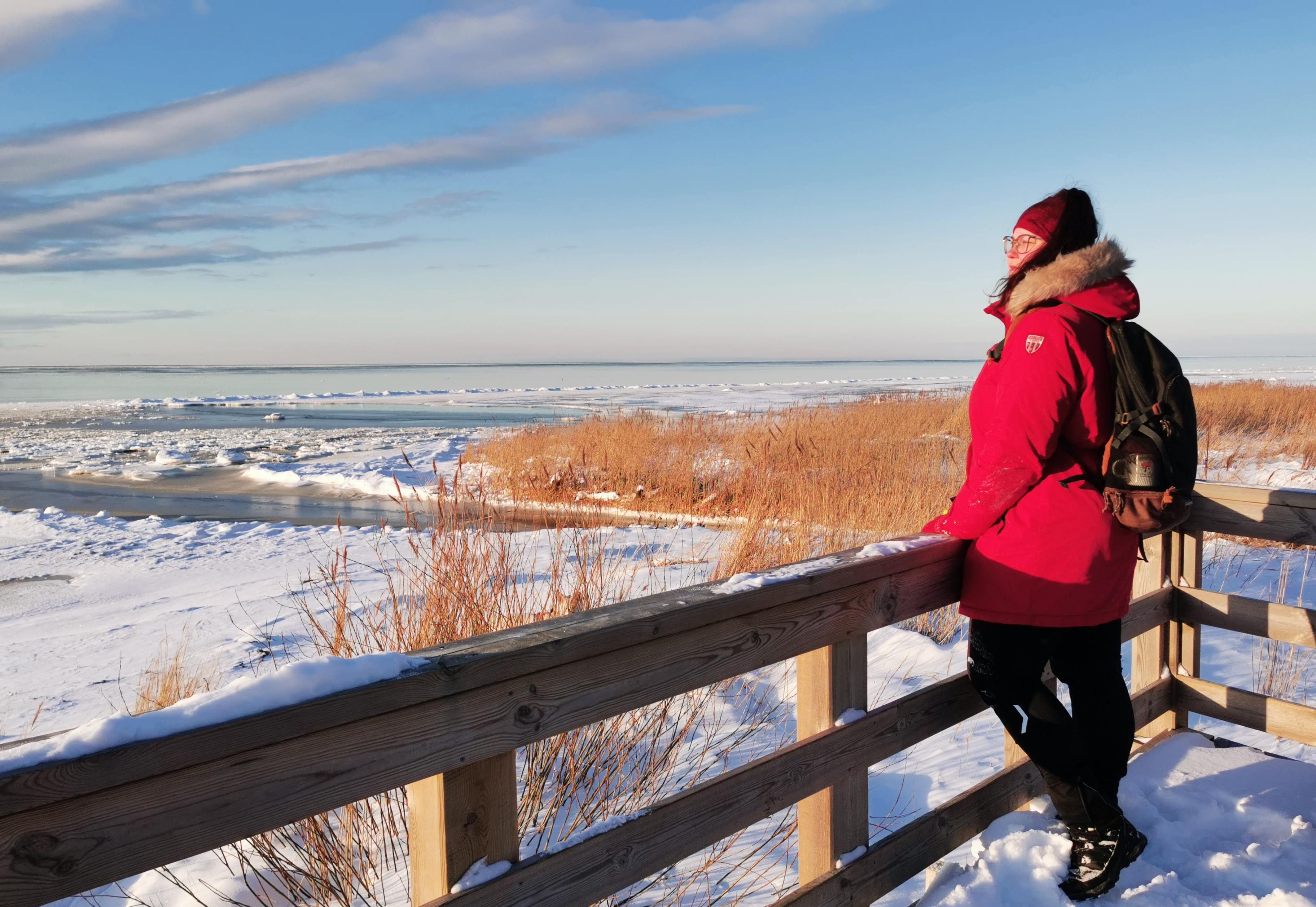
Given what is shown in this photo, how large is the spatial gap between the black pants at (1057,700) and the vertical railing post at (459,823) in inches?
54.0

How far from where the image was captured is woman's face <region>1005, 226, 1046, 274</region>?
7.70 ft

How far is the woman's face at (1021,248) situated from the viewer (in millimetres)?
2348

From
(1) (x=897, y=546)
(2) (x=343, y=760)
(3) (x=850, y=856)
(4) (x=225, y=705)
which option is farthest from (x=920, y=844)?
(4) (x=225, y=705)

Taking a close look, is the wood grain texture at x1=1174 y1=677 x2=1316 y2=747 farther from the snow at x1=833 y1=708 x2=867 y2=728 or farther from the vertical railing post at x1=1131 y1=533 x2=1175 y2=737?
the snow at x1=833 y1=708 x2=867 y2=728

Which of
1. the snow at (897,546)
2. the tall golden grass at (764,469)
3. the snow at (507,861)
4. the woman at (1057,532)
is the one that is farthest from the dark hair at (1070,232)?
the tall golden grass at (764,469)

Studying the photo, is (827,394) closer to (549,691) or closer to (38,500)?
(38,500)

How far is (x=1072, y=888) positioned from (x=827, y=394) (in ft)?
119

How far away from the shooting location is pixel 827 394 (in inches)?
1494

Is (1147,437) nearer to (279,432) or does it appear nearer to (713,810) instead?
(713,810)

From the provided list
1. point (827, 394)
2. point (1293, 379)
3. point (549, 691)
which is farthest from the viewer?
point (1293, 379)

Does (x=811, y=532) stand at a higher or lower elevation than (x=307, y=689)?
lower

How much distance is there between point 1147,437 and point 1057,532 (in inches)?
11.8

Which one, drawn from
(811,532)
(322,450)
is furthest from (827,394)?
(811,532)

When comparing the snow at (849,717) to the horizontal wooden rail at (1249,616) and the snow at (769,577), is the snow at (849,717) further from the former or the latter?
the horizontal wooden rail at (1249,616)
